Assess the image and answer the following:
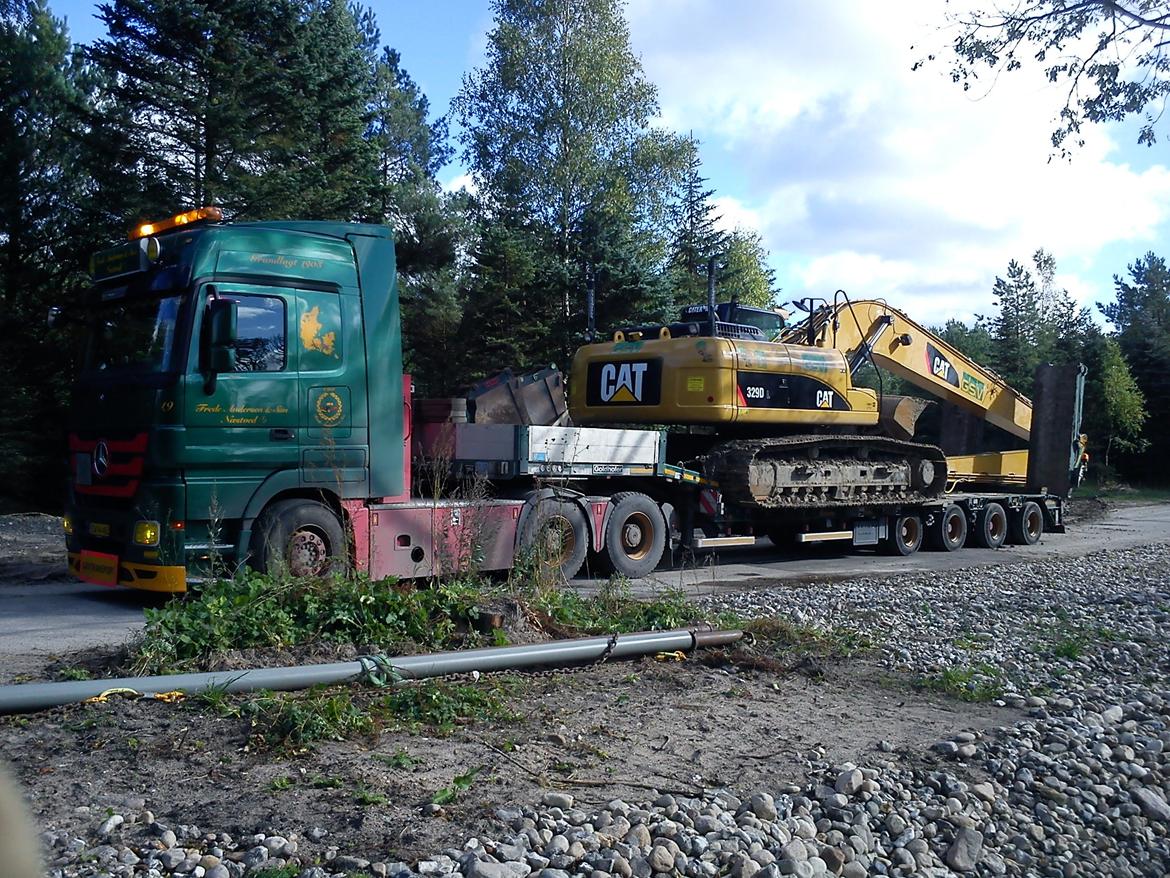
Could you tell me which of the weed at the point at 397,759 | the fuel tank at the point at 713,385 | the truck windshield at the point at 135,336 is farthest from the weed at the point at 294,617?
the fuel tank at the point at 713,385

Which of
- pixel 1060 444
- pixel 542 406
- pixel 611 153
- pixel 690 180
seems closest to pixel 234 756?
pixel 542 406

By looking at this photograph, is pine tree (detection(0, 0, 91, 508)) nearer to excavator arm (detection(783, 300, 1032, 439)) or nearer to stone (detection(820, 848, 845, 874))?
excavator arm (detection(783, 300, 1032, 439))

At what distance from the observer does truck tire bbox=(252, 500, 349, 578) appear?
9523 millimetres

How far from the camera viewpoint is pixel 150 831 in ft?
13.5

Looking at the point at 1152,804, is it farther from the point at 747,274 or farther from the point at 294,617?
the point at 747,274

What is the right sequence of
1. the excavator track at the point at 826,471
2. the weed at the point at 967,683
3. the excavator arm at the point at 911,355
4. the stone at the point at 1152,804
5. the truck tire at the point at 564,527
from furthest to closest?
1. the excavator arm at the point at 911,355
2. the excavator track at the point at 826,471
3. the truck tire at the point at 564,527
4. the weed at the point at 967,683
5. the stone at the point at 1152,804

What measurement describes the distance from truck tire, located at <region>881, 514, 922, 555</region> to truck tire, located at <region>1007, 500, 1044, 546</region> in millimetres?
2818

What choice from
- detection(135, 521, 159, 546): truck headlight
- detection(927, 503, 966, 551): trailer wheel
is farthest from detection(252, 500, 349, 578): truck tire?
detection(927, 503, 966, 551): trailer wheel

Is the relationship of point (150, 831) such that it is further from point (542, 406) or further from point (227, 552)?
point (542, 406)

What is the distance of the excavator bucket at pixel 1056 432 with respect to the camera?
2066cm

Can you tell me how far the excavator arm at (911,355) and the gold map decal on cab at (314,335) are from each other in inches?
348

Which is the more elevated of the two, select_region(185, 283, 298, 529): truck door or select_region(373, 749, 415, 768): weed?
select_region(185, 283, 298, 529): truck door

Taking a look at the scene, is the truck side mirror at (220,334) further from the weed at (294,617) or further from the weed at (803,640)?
the weed at (803,640)

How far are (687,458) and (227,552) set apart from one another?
310 inches
